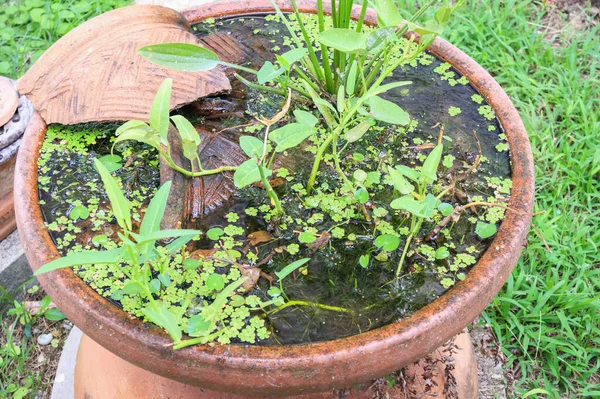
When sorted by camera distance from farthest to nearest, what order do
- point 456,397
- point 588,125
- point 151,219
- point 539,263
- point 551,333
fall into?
point 588,125 → point 539,263 → point 551,333 → point 456,397 → point 151,219

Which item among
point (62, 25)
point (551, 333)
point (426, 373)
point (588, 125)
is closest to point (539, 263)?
point (551, 333)

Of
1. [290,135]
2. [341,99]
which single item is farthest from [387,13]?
[290,135]

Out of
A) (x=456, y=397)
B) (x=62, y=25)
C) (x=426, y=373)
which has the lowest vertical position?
(x=456, y=397)

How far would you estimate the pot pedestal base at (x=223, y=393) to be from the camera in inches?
48.9

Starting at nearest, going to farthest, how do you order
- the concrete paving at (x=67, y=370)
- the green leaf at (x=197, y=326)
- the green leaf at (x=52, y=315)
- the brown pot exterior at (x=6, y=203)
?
1. the green leaf at (x=197, y=326)
2. the concrete paving at (x=67, y=370)
3. the green leaf at (x=52, y=315)
4. the brown pot exterior at (x=6, y=203)

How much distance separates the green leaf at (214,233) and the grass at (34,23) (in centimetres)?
164

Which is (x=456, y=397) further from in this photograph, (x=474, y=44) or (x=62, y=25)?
(x=62, y=25)

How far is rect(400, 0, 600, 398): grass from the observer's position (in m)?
1.74

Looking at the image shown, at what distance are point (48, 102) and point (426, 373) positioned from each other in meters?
0.97

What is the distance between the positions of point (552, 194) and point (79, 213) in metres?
1.55

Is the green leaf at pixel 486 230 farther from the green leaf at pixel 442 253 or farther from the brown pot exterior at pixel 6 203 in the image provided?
the brown pot exterior at pixel 6 203

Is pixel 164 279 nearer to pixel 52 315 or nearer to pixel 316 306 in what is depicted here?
pixel 316 306

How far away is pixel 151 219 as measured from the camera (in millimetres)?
913

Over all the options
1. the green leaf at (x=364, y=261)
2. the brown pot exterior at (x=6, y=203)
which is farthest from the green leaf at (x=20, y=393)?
the green leaf at (x=364, y=261)
